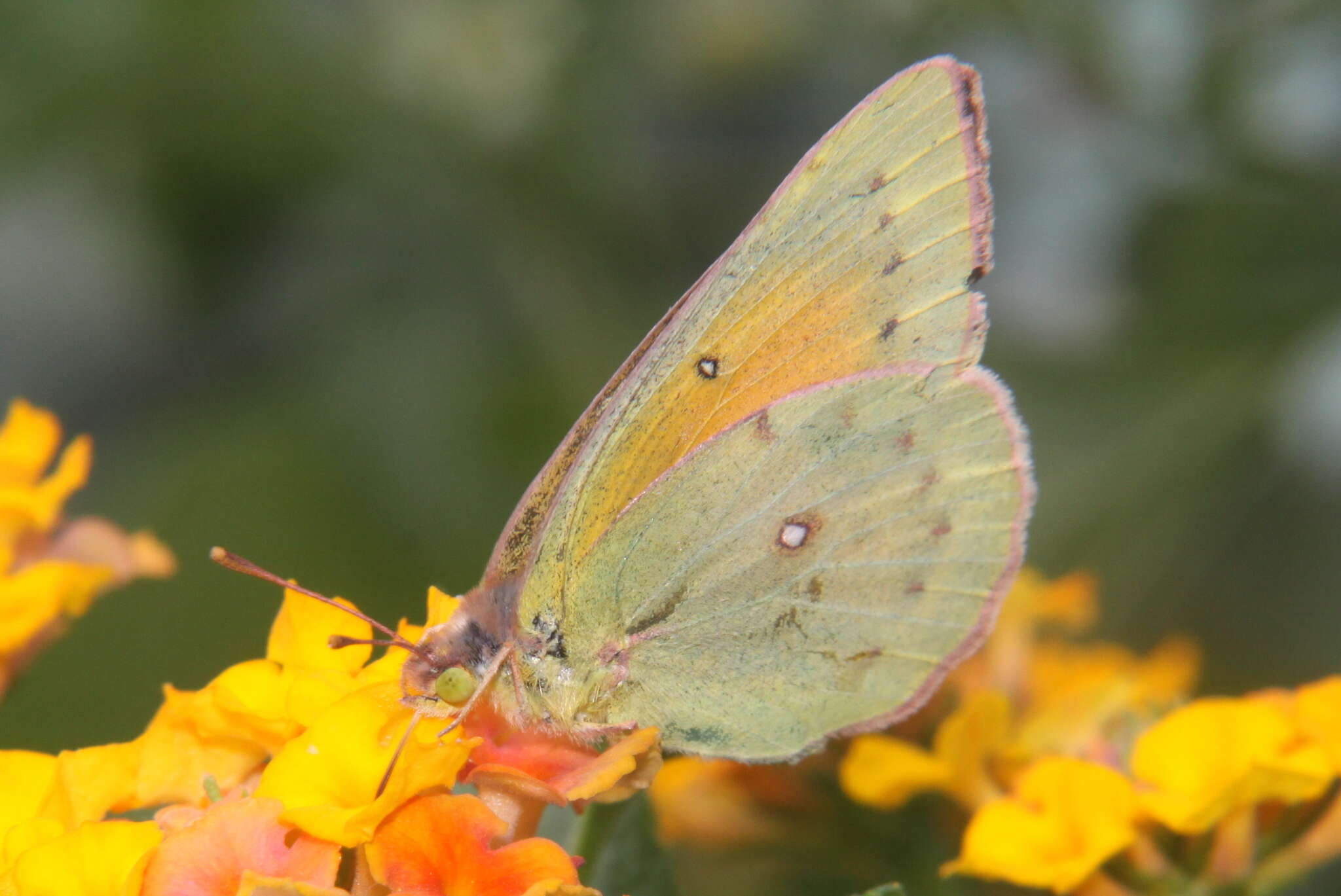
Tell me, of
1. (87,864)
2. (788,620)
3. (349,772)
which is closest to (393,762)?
(349,772)

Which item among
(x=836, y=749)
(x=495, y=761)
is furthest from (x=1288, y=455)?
(x=495, y=761)

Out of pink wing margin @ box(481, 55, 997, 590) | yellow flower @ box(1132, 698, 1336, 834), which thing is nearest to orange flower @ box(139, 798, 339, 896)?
pink wing margin @ box(481, 55, 997, 590)

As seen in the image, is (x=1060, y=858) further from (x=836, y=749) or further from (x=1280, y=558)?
(x=1280, y=558)

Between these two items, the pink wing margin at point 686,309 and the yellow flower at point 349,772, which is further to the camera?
the pink wing margin at point 686,309

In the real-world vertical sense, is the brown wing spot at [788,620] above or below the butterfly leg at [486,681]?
above

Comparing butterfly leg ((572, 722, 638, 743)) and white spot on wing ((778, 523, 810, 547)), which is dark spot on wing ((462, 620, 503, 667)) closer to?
butterfly leg ((572, 722, 638, 743))

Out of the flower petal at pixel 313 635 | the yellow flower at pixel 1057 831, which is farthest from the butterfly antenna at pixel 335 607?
the yellow flower at pixel 1057 831

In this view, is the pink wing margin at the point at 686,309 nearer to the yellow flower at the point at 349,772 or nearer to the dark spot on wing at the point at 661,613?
the dark spot on wing at the point at 661,613
